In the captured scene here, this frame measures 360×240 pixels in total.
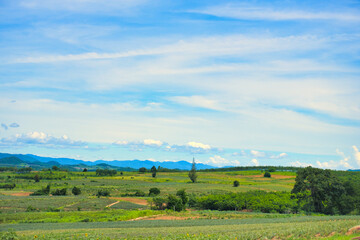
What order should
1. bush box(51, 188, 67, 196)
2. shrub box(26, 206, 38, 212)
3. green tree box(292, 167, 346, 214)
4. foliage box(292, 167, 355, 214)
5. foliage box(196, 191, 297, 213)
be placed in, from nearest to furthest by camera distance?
shrub box(26, 206, 38, 212)
foliage box(292, 167, 355, 214)
green tree box(292, 167, 346, 214)
foliage box(196, 191, 297, 213)
bush box(51, 188, 67, 196)

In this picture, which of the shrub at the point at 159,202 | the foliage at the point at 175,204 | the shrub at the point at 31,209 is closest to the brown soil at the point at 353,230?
the foliage at the point at 175,204

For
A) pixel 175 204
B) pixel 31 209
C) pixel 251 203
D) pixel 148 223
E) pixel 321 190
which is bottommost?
pixel 31 209

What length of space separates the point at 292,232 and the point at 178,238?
37.7 feet

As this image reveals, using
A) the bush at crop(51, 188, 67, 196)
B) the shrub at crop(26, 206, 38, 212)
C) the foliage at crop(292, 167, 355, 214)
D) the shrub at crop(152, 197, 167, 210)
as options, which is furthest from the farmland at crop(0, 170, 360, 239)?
the bush at crop(51, 188, 67, 196)

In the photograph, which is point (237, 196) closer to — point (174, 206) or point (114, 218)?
point (174, 206)

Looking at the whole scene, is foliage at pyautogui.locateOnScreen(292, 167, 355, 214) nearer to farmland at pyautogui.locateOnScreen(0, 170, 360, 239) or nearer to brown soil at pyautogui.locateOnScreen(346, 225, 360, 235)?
farmland at pyautogui.locateOnScreen(0, 170, 360, 239)

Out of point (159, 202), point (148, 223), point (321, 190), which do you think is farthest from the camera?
point (159, 202)

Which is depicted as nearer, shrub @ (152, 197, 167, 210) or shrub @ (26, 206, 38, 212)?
shrub @ (26, 206, 38, 212)

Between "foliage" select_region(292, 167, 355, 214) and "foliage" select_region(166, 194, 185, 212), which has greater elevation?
"foliage" select_region(292, 167, 355, 214)

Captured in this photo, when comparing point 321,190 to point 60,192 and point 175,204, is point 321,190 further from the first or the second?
point 60,192

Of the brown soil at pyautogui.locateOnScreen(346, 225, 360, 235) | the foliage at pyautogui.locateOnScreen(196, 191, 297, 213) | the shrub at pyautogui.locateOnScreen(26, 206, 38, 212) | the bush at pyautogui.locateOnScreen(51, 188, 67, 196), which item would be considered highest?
the brown soil at pyautogui.locateOnScreen(346, 225, 360, 235)

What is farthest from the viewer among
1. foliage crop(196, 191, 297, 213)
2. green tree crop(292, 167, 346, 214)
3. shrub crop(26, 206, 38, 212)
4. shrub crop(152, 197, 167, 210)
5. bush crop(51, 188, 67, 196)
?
bush crop(51, 188, 67, 196)

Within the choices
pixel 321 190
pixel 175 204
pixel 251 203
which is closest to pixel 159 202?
pixel 175 204

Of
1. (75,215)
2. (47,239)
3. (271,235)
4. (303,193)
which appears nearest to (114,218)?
(75,215)
